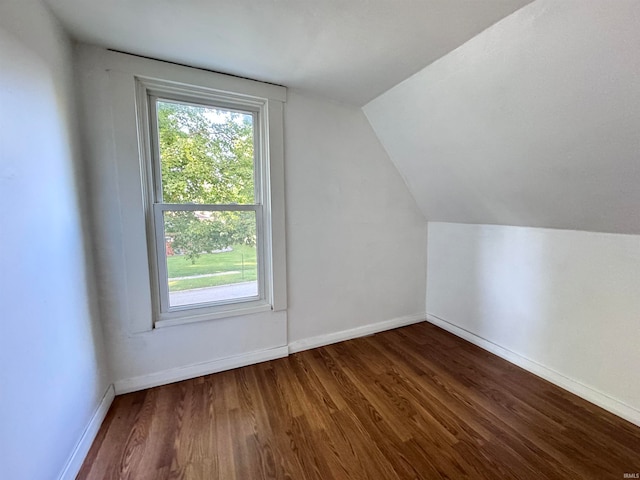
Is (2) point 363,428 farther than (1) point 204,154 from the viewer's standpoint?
No

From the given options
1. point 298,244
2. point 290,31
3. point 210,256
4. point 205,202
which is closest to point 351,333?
point 298,244

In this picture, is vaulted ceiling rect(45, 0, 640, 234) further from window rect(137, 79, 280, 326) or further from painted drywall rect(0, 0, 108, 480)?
painted drywall rect(0, 0, 108, 480)

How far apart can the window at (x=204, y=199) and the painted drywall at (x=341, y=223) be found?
0.86 feet

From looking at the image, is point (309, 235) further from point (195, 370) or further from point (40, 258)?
point (40, 258)

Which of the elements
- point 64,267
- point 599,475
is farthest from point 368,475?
point 64,267

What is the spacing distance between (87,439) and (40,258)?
1.02 meters

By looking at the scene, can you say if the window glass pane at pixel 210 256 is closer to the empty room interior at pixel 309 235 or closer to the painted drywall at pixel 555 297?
the empty room interior at pixel 309 235

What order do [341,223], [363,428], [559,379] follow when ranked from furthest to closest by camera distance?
[341,223] < [559,379] < [363,428]

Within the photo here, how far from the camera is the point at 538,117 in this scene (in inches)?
57.3

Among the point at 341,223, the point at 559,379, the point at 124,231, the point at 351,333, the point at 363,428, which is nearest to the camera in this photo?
the point at 363,428

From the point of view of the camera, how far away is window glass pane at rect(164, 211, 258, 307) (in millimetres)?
1962

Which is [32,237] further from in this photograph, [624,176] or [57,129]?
[624,176]

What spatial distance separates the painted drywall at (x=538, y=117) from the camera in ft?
3.68

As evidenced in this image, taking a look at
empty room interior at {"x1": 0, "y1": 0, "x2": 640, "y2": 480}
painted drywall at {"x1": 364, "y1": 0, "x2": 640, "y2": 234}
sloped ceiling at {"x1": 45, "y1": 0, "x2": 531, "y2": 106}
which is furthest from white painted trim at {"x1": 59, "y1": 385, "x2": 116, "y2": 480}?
painted drywall at {"x1": 364, "y1": 0, "x2": 640, "y2": 234}
